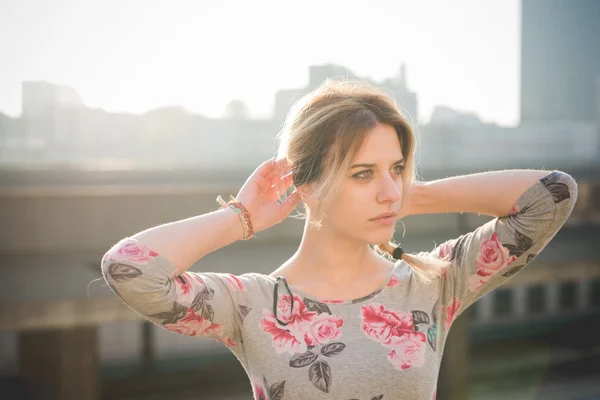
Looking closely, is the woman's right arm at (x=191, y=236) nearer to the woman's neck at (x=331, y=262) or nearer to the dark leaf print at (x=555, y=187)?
the woman's neck at (x=331, y=262)

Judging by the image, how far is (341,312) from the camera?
1.79m

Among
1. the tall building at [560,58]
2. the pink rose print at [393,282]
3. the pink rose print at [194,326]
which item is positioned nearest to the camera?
the pink rose print at [194,326]

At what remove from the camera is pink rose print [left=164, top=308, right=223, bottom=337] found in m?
1.67

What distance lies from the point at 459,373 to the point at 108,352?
14.8ft

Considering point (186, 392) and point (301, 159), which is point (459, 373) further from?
point (301, 159)

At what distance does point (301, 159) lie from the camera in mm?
1841

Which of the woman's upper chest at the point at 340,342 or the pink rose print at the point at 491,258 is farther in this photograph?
the pink rose print at the point at 491,258

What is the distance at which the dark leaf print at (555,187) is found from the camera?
1805mm

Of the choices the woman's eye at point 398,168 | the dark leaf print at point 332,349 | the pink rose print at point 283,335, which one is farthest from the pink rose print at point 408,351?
the woman's eye at point 398,168

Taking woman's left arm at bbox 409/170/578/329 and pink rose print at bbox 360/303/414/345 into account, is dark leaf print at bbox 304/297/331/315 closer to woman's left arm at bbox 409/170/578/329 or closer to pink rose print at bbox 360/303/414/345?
pink rose print at bbox 360/303/414/345

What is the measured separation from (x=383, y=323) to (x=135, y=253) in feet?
2.25

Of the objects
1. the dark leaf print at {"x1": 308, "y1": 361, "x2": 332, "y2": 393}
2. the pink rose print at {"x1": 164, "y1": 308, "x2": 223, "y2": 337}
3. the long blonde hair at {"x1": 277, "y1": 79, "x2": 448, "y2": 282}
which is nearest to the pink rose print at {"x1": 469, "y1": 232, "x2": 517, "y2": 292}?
the long blonde hair at {"x1": 277, "y1": 79, "x2": 448, "y2": 282}

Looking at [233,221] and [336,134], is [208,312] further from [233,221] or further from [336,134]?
[336,134]

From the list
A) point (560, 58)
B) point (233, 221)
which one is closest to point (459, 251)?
point (233, 221)
